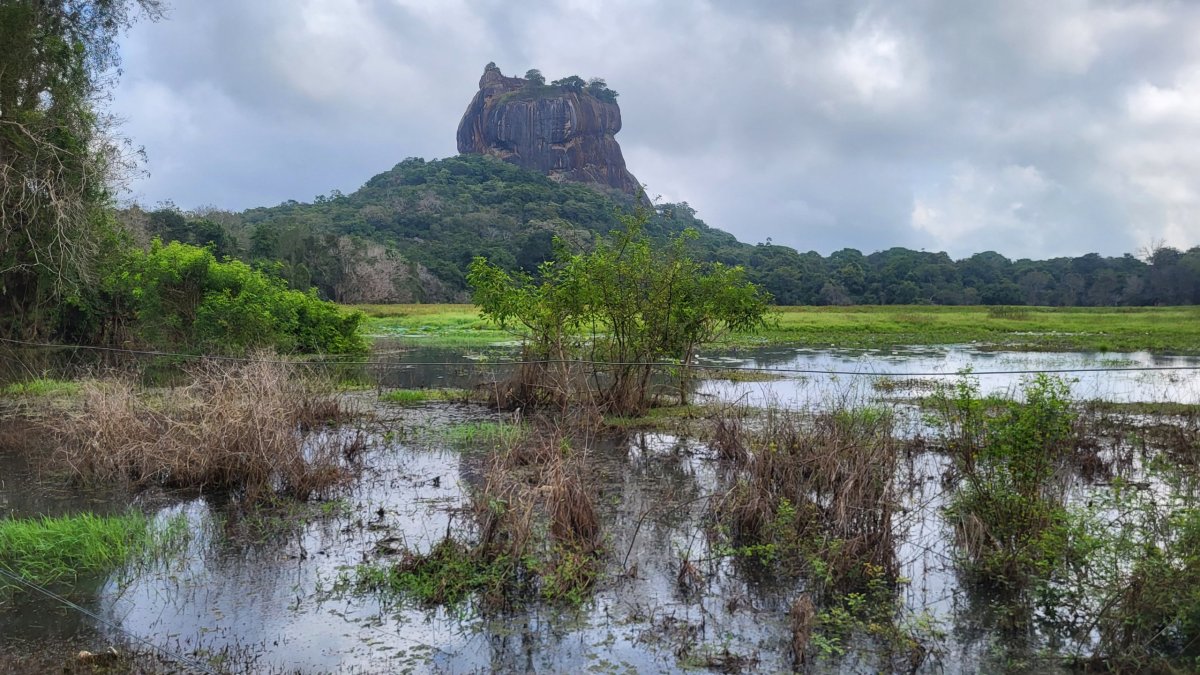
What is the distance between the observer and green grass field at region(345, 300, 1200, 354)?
102 feet

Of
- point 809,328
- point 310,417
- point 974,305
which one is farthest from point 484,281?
point 974,305

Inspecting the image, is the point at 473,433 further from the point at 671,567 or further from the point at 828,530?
the point at 828,530

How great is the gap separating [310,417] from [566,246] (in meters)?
5.31

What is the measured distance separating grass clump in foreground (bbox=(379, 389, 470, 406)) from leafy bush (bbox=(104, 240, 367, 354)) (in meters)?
3.53

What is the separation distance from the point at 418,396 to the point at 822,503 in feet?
34.7

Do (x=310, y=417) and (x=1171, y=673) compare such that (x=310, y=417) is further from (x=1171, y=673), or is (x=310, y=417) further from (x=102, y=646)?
(x=1171, y=673)

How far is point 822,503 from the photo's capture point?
306 inches

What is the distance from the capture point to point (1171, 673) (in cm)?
462

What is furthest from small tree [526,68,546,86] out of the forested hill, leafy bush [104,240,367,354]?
leafy bush [104,240,367,354]

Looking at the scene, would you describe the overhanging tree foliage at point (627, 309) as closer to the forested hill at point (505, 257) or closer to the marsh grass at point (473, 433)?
the marsh grass at point (473, 433)

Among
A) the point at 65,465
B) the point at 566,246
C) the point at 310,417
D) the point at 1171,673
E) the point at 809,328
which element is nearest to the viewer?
the point at 1171,673

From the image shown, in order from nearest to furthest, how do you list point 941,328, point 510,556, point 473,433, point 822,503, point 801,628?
point 801,628 < point 510,556 < point 822,503 < point 473,433 < point 941,328

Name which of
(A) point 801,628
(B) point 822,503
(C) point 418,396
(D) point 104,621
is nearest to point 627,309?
(C) point 418,396

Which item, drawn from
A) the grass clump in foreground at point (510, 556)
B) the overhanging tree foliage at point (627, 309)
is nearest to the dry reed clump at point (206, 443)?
the grass clump in foreground at point (510, 556)
